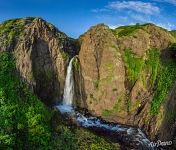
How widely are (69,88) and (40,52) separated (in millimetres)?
4828

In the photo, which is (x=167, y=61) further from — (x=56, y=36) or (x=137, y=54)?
(x=56, y=36)

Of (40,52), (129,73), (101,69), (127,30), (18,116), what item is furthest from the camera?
(127,30)

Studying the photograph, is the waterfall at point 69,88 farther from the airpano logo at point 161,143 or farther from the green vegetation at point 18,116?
the green vegetation at point 18,116

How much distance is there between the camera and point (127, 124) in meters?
41.3

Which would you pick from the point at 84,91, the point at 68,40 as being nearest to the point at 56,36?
the point at 68,40

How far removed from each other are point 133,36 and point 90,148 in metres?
15.7

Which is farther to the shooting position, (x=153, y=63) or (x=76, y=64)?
(x=76, y=64)

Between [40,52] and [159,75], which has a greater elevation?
[40,52]

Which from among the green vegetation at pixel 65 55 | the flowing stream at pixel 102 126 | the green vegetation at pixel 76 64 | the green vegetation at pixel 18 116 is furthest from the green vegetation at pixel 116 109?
the green vegetation at pixel 18 116

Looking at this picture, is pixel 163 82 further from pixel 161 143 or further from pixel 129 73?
pixel 161 143

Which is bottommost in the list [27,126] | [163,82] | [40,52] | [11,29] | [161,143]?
[161,143]

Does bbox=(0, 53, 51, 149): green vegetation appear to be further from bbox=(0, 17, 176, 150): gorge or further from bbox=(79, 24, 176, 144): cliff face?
bbox=(79, 24, 176, 144): cliff face

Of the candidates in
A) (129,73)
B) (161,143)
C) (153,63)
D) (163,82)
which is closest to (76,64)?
(129,73)

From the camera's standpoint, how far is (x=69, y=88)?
44531 millimetres
